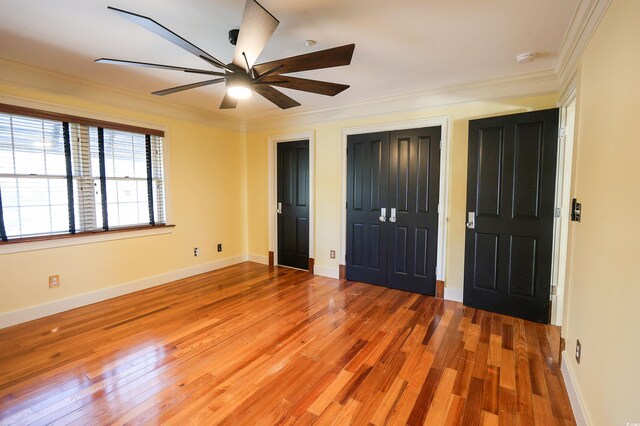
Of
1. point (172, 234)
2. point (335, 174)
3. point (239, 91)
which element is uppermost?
point (239, 91)

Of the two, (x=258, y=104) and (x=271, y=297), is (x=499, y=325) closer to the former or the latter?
(x=271, y=297)

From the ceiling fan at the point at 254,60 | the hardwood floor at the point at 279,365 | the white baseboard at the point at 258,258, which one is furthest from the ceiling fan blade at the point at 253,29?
the white baseboard at the point at 258,258

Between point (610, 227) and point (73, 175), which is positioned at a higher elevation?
point (73, 175)

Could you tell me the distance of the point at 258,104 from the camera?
4273mm

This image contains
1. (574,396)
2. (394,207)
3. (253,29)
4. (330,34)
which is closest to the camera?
(253,29)

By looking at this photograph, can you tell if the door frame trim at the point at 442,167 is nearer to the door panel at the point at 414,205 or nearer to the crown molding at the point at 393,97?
the door panel at the point at 414,205

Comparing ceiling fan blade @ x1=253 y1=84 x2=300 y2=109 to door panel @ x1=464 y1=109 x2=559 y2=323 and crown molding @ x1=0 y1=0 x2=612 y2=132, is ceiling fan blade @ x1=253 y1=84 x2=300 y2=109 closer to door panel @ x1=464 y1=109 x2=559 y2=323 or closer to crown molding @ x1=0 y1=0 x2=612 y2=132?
crown molding @ x1=0 y1=0 x2=612 y2=132

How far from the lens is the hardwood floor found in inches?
72.4

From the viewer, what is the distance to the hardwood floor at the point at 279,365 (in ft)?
6.03

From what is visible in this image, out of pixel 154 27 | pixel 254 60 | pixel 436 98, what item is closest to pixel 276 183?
pixel 436 98

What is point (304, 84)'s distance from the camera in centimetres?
233

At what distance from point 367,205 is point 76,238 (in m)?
3.52

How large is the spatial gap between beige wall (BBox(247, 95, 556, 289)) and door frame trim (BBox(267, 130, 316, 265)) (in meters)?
0.07

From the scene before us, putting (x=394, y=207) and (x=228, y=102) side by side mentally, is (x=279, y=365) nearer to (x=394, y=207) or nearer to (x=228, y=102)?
(x=228, y=102)
